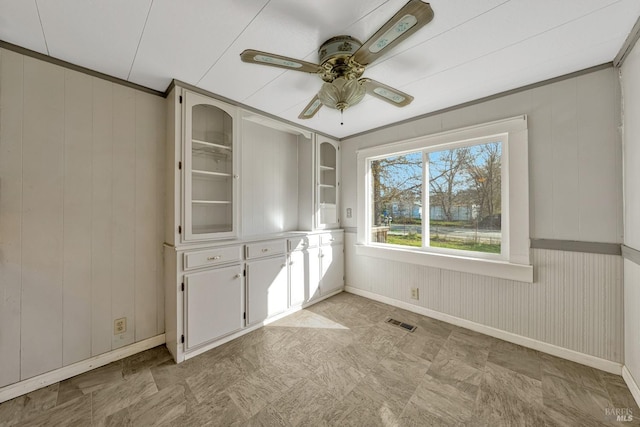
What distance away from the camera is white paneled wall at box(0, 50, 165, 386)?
1678mm

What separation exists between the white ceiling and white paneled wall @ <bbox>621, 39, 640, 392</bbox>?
26 centimetres

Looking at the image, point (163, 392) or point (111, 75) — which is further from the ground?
point (111, 75)

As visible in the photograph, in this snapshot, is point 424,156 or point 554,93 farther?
point 424,156

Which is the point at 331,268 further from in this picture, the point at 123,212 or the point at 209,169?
the point at 123,212

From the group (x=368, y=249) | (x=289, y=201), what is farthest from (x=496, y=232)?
(x=289, y=201)

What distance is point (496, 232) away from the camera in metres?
→ 2.45

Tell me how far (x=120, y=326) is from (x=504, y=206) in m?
3.66

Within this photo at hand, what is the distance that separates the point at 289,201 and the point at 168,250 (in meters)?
1.63

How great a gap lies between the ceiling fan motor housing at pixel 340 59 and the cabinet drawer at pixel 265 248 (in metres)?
1.73

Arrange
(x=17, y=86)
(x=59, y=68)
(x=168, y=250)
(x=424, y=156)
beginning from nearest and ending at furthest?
(x=17, y=86)
(x=59, y=68)
(x=168, y=250)
(x=424, y=156)

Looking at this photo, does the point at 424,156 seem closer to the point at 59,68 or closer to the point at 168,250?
the point at 168,250

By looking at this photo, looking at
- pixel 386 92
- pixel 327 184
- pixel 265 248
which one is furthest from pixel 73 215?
pixel 327 184

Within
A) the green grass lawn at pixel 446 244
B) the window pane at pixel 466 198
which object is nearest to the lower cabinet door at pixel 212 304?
the green grass lawn at pixel 446 244

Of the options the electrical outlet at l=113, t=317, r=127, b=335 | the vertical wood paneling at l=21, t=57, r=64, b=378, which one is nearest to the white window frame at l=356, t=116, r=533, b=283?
the electrical outlet at l=113, t=317, r=127, b=335
